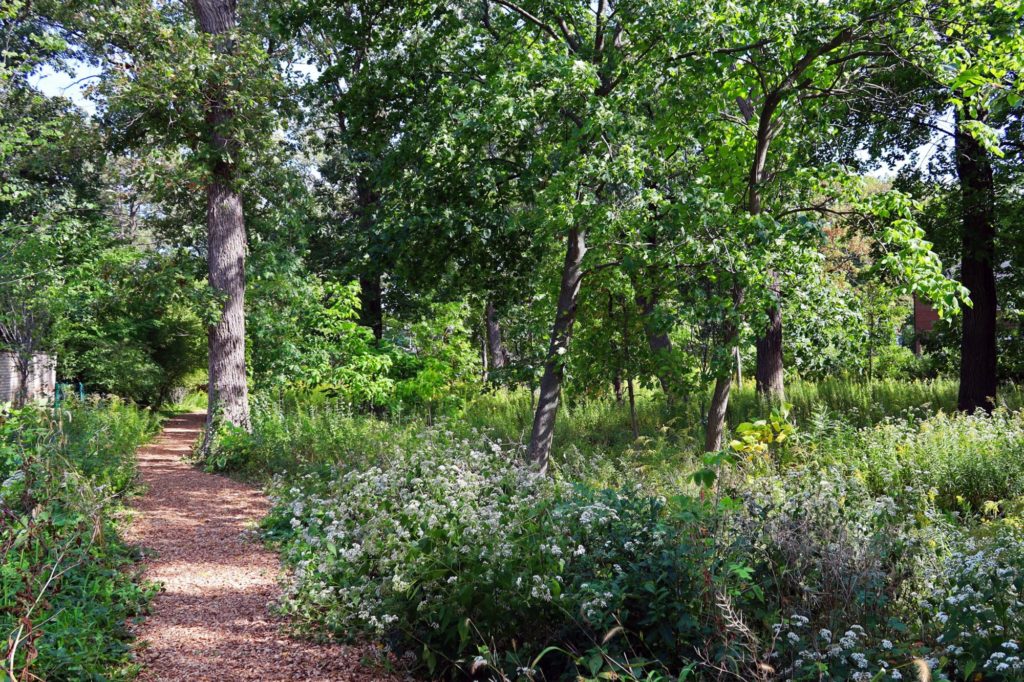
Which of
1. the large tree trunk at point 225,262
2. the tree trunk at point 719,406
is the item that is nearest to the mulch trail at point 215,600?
the large tree trunk at point 225,262

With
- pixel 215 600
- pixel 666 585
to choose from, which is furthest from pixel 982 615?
pixel 215 600

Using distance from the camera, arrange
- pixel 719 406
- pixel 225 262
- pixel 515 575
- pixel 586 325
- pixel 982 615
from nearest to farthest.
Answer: pixel 982 615 → pixel 515 575 → pixel 719 406 → pixel 586 325 → pixel 225 262

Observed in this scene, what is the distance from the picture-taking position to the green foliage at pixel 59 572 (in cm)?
357

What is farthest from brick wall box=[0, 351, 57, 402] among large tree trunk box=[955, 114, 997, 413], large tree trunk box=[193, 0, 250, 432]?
large tree trunk box=[955, 114, 997, 413]

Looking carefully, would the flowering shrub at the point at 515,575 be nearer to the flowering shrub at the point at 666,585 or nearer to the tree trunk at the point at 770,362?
the flowering shrub at the point at 666,585

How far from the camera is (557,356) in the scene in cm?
903

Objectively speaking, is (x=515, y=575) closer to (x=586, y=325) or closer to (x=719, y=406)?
(x=719, y=406)

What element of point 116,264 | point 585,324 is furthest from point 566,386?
point 116,264

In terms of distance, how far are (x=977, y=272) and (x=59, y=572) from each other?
12.1 metres

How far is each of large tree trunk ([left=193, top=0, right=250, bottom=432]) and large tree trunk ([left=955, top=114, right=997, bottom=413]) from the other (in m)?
11.2

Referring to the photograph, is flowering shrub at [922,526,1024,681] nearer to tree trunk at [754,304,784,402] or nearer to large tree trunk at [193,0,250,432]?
tree trunk at [754,304,784,402]

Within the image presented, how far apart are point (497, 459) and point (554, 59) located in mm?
4275

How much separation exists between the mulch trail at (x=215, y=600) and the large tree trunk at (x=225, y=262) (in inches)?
126

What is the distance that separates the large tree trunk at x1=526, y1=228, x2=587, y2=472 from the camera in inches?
360
